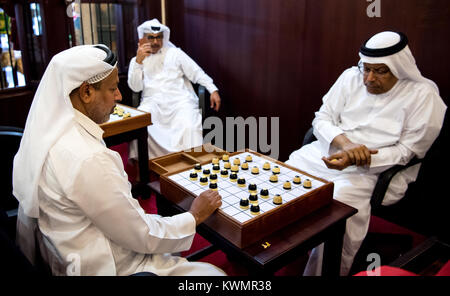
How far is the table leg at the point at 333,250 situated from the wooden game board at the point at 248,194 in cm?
13

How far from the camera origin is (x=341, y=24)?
3189 mm

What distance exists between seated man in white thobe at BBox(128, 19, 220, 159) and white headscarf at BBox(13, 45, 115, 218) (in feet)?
7.09

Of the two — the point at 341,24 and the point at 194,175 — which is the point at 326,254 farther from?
the point at 341,24

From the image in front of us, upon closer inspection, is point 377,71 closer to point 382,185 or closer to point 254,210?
point 382,185

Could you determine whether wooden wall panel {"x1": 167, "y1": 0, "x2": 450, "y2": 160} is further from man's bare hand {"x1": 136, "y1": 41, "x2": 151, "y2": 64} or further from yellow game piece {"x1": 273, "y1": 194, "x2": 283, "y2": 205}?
yellow game piece {"x1": 273, "y1": 194, "x2": 283, "y2": 205}

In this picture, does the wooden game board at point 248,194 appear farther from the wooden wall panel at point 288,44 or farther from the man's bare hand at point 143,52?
the man's bare hand at point 143,52

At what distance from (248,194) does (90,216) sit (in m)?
0.72

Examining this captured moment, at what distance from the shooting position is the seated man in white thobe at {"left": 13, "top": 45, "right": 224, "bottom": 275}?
4.59 feet

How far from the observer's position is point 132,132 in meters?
3.09

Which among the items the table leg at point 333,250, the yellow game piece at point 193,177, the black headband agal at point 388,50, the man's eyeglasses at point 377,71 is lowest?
the table leg at point 333,250

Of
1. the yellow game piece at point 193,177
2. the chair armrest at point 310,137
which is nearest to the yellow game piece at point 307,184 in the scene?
the yellow game piece at point 193,177

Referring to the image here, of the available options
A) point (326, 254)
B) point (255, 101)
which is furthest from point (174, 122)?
point (326, 254)

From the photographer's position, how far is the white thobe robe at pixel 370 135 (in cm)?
236

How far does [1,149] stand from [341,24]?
2.66m
